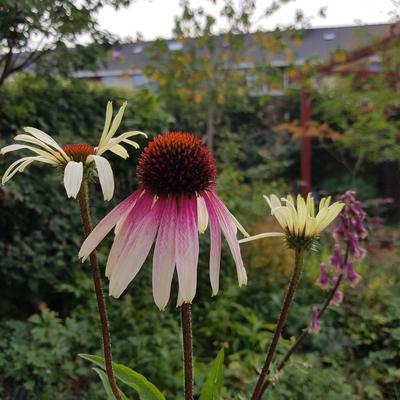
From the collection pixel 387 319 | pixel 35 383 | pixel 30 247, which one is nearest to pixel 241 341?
pixel 387 319

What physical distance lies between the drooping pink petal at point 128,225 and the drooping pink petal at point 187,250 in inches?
2.4

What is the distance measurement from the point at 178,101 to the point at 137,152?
8.35 feet

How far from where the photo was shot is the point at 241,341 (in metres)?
2.67

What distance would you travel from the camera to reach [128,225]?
71cm

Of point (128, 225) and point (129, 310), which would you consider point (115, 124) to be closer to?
point (128, 225)

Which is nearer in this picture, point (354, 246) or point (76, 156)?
point (76, 156)

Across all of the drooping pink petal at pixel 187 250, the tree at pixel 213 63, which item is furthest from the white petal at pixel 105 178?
the tree at pixel 213 63

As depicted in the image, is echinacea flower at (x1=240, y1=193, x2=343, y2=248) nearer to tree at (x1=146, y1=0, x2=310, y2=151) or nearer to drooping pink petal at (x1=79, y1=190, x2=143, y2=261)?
drooping pink petal at (x1=79, y1=190, x2=143, y2=261)

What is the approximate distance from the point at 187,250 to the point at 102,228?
0.15 m

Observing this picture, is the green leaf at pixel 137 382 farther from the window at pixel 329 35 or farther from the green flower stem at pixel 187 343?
the window at pixel 329 35

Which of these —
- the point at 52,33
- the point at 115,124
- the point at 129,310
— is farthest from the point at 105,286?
the point at 115,124

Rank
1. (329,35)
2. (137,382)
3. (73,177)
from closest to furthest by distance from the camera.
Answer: (73,177) < (137,382) < (329,35)

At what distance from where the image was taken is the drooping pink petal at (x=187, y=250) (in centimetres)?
64

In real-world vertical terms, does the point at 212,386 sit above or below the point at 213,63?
below
